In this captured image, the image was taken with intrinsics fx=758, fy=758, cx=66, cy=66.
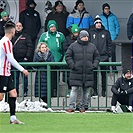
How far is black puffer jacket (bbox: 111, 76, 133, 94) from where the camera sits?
728 inches

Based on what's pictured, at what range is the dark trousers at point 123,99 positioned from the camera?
60.5 feet

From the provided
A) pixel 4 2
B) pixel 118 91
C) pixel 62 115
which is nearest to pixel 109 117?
pixel 62 115

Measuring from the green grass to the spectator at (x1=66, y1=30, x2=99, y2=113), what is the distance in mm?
882

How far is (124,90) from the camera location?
18562 millimetres

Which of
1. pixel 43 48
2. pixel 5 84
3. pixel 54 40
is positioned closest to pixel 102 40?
pixel 54 40

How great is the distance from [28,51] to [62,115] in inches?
139

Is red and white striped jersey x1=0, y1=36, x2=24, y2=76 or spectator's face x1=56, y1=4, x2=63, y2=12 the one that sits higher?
spectator's face x1=56, y1=4, x2=63, y2=12

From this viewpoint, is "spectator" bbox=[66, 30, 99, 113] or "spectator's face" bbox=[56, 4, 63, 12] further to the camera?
"spectator's face" bbox=[56, 4, 63, 12]

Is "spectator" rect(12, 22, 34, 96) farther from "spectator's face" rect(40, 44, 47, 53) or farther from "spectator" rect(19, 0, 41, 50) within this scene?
"spectator" rect(19, 0, 41, 50)

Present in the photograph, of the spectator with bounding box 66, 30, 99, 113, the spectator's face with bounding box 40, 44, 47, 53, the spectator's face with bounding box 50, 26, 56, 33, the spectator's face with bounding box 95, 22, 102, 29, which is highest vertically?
the spectator's face with bounding box 95, 22, 102, 29

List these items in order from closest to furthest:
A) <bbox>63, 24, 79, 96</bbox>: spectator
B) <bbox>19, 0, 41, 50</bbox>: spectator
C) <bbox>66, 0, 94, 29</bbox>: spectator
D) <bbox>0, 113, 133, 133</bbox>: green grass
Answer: <bbox>0, 113, 133, 133</bbox>: green grass → <bbox>63, 24, 79, 96</bbox>: spectator → <bbox>66, 0, 94, 29</bbox>: spectator → <bbox>19, 0, 41, 50</bbox>: spectator

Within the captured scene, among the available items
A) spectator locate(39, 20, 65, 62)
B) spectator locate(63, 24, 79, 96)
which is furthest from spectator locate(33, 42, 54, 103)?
spectator locate(39, 20, 65, 62)

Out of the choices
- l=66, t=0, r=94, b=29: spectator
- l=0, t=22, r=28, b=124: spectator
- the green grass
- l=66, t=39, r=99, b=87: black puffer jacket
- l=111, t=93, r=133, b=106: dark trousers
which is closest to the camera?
the green grass

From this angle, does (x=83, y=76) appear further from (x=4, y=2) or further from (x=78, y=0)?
(x=4, y=2)
